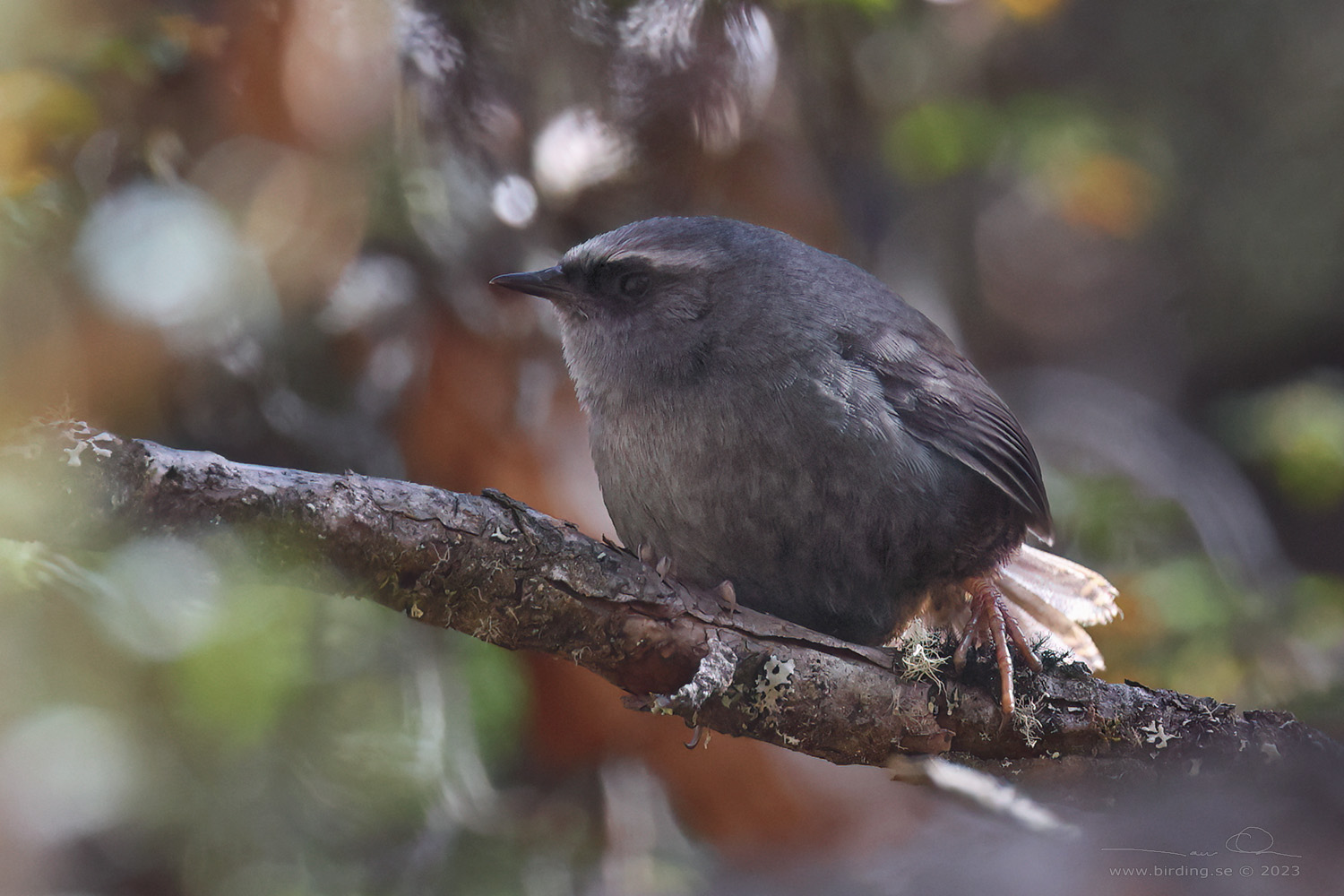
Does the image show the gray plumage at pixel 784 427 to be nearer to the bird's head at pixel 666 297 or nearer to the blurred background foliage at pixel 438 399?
the bird's head at pixel 666 297

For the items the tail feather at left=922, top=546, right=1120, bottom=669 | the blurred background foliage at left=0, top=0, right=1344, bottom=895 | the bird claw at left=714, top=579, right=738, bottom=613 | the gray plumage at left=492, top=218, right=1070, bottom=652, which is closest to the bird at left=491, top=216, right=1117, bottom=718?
the gray plumage at left=492, top=218, right=1070, bottom=652

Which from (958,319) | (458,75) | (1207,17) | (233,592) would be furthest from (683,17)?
(1207,17)

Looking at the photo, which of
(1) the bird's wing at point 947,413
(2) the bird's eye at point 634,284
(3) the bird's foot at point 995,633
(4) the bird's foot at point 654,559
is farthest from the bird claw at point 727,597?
(2) the bird's eye at point 634,284

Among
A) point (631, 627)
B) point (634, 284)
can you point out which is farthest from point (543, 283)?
point (631, 627)

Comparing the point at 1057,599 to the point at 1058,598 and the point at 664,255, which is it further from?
the point at 664,255

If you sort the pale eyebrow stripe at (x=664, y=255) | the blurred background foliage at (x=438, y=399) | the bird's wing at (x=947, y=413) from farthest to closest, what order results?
1. the blurred background foliage at (x=438, y=399)
2. the pale eyebrow stripe at (x=664, y=255)
3. the bird's wing at (x=947, y=413)

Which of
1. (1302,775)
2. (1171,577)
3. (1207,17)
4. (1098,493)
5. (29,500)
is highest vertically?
(1207,17)

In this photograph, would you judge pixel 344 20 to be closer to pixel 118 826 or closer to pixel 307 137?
pixel 307 137
